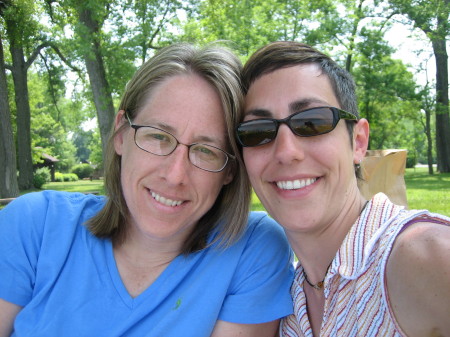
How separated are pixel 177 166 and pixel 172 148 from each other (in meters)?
0.11

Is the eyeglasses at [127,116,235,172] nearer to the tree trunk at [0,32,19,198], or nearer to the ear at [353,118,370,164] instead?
the ear at [353,118,370,164]

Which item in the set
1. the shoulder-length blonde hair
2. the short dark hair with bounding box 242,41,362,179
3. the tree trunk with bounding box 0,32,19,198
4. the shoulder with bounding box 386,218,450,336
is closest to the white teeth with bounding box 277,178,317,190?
the short dark hair with bounding box 242,41,362,179

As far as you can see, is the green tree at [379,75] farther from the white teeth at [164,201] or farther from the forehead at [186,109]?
the white teeth at [164,201]

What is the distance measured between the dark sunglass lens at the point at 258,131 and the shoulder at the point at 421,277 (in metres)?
0.81

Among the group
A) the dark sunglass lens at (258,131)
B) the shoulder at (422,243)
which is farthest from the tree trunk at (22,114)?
the shoulder at (422,243)

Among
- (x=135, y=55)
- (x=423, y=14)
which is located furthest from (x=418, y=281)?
(x=423, y=14)

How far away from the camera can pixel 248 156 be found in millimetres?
2162

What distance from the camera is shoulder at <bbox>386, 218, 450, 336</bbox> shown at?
1.26 metres

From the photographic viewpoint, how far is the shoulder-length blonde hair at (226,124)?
2.30m

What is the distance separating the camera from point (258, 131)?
6.72ft

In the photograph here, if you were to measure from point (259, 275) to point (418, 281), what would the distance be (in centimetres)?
106

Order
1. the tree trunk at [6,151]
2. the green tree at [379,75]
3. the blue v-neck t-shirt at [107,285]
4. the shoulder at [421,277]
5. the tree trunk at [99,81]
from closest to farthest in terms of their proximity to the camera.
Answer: the shoulder at [421,277]
the blue v-neck t-shirt at [107,285]
the tree trunk at [99,81]
the tree trunk at [6,151]
the green tree at [379,75]

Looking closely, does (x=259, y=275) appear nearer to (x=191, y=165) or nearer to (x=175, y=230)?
(x=175, y=230)

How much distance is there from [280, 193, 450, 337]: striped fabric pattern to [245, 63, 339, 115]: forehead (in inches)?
22.5
